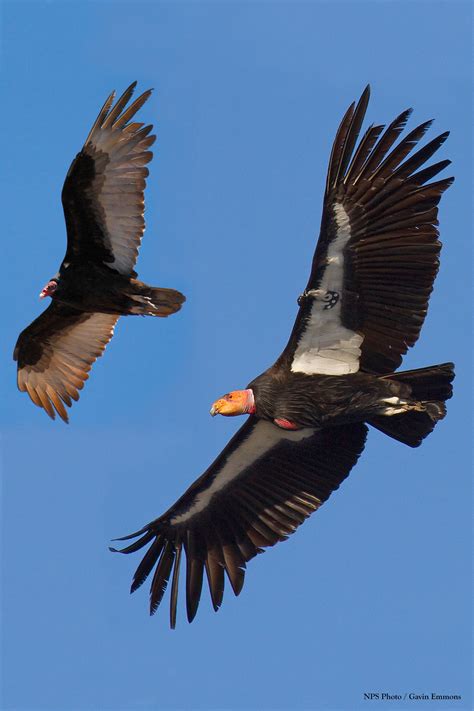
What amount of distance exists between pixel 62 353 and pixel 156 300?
105 inches

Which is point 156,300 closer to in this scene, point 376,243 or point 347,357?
point 347,357

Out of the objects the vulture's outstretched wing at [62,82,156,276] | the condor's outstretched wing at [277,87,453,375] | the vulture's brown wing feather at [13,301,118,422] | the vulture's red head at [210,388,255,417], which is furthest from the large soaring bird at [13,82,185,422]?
the condor's outstretched wing at [277,87,453,375]

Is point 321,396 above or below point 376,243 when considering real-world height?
below

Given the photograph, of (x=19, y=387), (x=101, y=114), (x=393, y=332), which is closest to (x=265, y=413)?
(x=393, y=332)

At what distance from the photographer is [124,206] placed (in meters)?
13.8

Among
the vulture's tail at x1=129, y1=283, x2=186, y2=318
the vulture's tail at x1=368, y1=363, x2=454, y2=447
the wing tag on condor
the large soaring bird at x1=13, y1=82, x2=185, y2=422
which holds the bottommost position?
the vulture's tail at x1=368, y1=363, x2=454, y2=447

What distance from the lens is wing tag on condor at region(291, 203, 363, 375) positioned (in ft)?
38.5

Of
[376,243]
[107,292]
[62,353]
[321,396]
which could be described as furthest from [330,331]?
[62,353]

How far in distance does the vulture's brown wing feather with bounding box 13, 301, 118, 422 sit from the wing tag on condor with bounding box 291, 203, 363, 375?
14.4 ft

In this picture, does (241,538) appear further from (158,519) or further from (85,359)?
(85,359)

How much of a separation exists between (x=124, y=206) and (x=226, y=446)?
289 cm

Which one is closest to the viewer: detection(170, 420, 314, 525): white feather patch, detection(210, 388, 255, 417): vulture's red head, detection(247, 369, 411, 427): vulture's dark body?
detection(247, 369, 411, 427): vulture's dark body

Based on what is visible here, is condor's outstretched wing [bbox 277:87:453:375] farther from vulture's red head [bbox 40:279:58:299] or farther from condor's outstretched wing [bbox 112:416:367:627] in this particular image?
vulture's red head [bbox 40:279:58:299]

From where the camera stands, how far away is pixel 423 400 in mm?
11625
